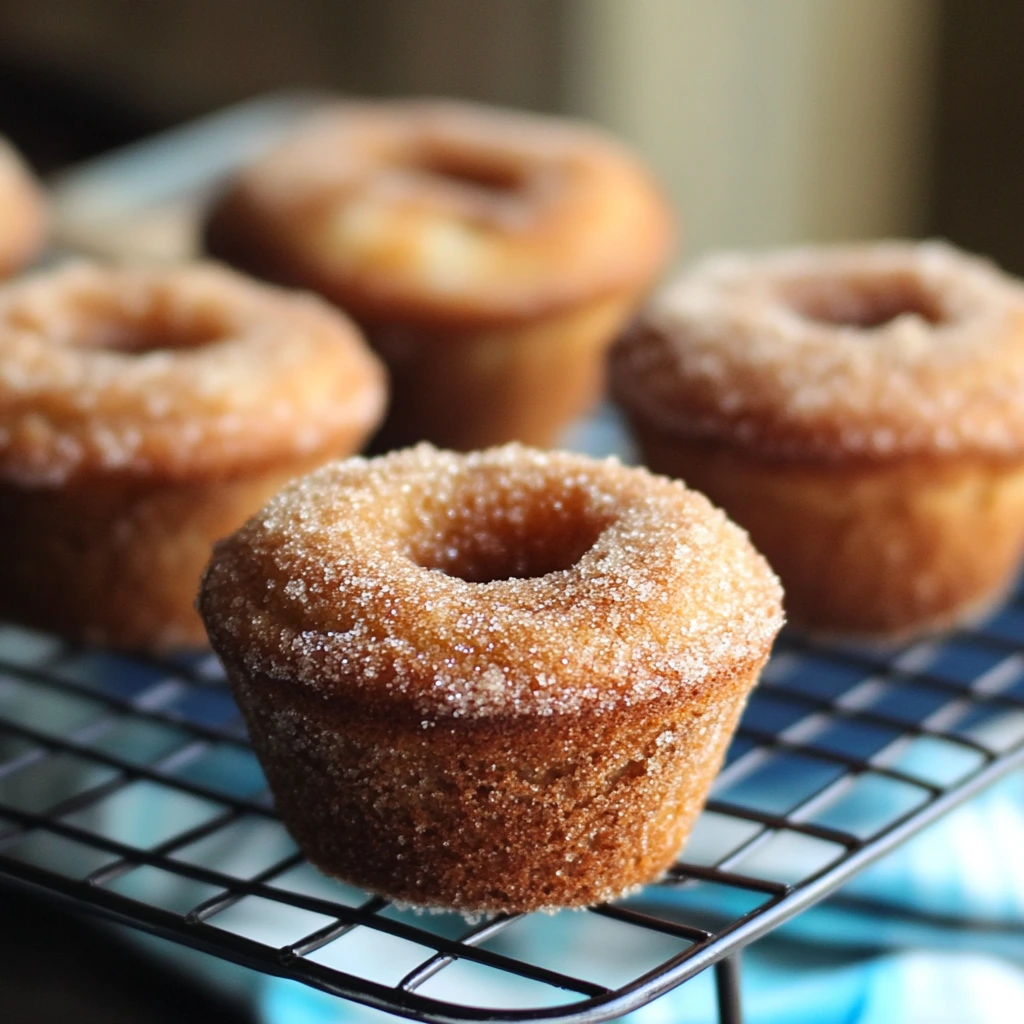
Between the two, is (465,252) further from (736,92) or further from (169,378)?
(736,92)

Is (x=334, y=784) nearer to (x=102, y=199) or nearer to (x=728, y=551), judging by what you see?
(x=728, y=551)

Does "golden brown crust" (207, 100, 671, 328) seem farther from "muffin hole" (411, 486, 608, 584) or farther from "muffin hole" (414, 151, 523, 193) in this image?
"muffin hole" (411, 486, 608, 584)

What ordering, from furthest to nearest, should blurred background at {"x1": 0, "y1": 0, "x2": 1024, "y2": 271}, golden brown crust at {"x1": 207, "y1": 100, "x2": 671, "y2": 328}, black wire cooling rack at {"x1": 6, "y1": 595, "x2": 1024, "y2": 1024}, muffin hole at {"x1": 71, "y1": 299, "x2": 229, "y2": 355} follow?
blurred background at {"x1": 0, "y1": 0, "x2": 1024, "y2": 271} < golden brown crust at {"x1": 207, "y1": 100, "x2": 671, "y2": 328} < muffin hole at {"x1": 71, "y1": 299, "x2": 229, "y2": 355} < black wire cooling rack at {"x1": 6, "y1": 595, "x2": 1024, "y2": 1024}

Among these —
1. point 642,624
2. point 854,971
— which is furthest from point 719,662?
point 854,971

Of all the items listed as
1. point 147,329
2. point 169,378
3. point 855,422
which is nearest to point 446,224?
point 147,329

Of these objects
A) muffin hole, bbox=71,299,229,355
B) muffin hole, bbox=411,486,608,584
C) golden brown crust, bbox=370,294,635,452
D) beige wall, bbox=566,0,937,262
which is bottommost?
muffin hole, bbox=411,486,608,584

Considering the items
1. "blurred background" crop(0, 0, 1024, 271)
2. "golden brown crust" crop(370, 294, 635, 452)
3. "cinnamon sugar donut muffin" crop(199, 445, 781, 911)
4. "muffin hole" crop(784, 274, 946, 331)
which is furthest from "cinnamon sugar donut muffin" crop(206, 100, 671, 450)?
"blurred background" crop(0, 0, 1024, 271)
